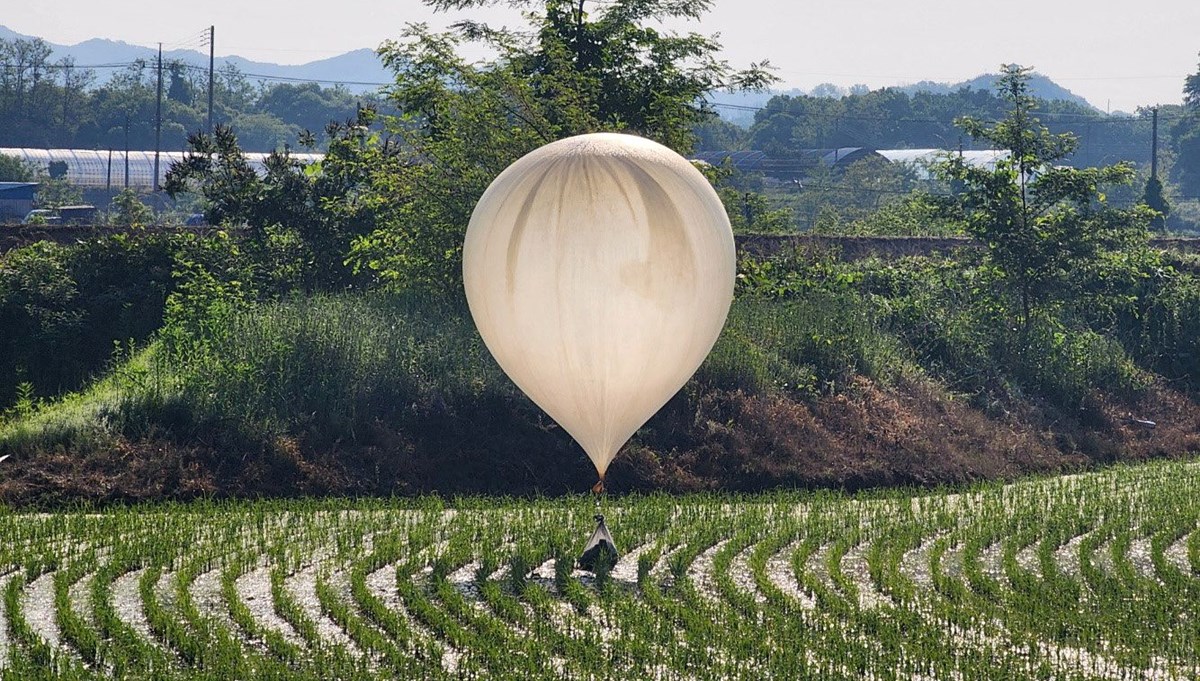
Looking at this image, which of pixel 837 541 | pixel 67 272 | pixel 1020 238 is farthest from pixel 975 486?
pixel 67 272

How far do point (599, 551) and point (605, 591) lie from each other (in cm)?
118

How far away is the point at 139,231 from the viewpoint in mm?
32000

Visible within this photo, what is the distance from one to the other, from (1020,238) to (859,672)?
776 inches

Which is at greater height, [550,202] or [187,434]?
[550,202]

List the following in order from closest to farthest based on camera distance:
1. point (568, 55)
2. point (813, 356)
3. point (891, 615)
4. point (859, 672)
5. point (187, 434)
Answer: point (859, 672), point (891, 615), point (187, 434), point (813, 356), point (568, 55)

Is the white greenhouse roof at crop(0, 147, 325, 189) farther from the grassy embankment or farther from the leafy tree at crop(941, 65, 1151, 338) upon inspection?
the leafy tree at crop(941, 65, 1151, 338)

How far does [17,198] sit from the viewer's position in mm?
72375

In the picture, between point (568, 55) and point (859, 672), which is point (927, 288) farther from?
point (859, 672)

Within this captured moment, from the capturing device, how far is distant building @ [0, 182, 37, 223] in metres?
70.9

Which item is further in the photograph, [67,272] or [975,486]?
[67,272]

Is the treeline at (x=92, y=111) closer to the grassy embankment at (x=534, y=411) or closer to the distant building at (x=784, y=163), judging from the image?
the distant building at (x=784, y=163)

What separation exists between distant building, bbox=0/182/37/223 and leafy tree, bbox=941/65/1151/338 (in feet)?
174

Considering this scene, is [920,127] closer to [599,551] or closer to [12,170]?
[12,170]

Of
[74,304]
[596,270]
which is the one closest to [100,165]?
[74,304]
